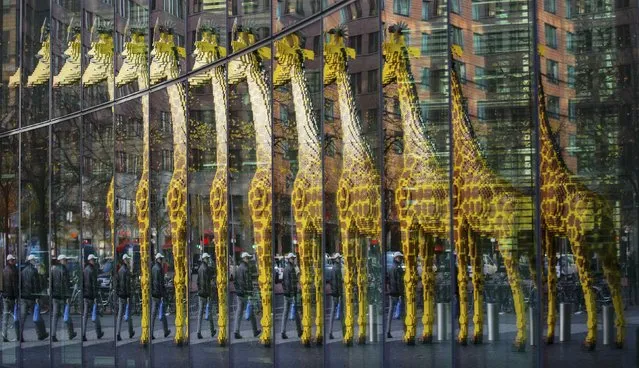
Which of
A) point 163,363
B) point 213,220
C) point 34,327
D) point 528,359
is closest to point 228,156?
point 213,220

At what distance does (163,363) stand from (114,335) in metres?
1.83

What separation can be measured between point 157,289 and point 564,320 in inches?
354

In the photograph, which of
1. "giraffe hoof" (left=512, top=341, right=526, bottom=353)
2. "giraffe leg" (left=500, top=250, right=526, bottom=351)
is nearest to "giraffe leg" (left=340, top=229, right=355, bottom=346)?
"giraffe leg" (left=500, top=250, right=526, bottom=351)

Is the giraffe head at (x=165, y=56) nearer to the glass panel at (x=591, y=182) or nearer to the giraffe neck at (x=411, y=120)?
the giraffe neck at (x=411, y=120)

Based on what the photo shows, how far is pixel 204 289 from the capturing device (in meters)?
18.0

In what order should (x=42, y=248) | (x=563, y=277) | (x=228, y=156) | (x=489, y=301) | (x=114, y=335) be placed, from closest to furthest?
(x=563, y=277)
(x=489, y=301)
(x=228, y=156)
(x=114, y=335)
(x=42, y=248)

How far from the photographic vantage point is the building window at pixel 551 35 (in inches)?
456

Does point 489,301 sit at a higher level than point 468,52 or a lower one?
lower

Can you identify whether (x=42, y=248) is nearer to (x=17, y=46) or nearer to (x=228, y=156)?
(x=17, y=46)

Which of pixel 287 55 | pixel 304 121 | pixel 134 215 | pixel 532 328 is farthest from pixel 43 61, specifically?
pixel 532 328

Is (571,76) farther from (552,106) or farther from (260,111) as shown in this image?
(260,111)

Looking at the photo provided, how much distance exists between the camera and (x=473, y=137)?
12.7 m

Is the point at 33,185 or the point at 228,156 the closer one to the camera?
the point at 228,156

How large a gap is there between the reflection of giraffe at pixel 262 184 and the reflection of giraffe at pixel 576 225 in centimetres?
531
